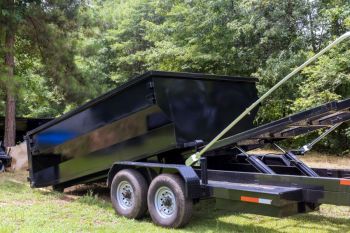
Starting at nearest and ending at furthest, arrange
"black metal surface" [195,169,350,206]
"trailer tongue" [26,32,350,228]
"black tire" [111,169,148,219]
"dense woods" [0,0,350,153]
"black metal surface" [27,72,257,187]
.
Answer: "black metal surface" [195,169,350,206]
"trailer tongue" [26,32,350,228]
"black tire" [111,169,148,219]
"black metal surface" [27,72,257,187]
"dense woods" [0,0,350,153]

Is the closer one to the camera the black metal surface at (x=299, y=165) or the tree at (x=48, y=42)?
the black metal surface at (x=299, y=165)

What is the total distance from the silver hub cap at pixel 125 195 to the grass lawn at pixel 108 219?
218 millimetres

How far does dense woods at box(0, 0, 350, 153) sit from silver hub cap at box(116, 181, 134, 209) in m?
6.21

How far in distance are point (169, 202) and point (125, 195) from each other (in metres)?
0.94

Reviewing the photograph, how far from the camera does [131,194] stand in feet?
21.9

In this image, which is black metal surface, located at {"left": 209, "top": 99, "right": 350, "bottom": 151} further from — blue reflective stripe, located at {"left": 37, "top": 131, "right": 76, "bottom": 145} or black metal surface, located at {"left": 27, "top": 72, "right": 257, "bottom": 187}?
blue reflective stripe, located at {"left": 37, "top": 131, "right": 76, "bottom": 145}

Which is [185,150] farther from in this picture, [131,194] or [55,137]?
[55,137]

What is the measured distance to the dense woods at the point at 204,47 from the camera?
14.0m

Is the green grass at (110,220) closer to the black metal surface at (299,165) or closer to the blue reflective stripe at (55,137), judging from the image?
the black metal surface at (299,165)

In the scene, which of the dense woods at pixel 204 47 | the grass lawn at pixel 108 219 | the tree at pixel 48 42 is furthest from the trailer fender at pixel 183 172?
the tree at pixel 48 42

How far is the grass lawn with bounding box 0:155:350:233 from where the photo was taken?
6.06 metres

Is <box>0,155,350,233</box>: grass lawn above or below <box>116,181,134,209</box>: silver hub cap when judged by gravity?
below

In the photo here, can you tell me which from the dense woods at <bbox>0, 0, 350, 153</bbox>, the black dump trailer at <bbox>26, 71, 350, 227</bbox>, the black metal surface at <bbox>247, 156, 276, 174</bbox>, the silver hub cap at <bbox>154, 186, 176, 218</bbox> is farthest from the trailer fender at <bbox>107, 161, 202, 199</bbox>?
the dense woods at <bbox>0, 0, 350, 153</bbox>

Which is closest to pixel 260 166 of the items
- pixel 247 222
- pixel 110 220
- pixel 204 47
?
pixel 247 222
